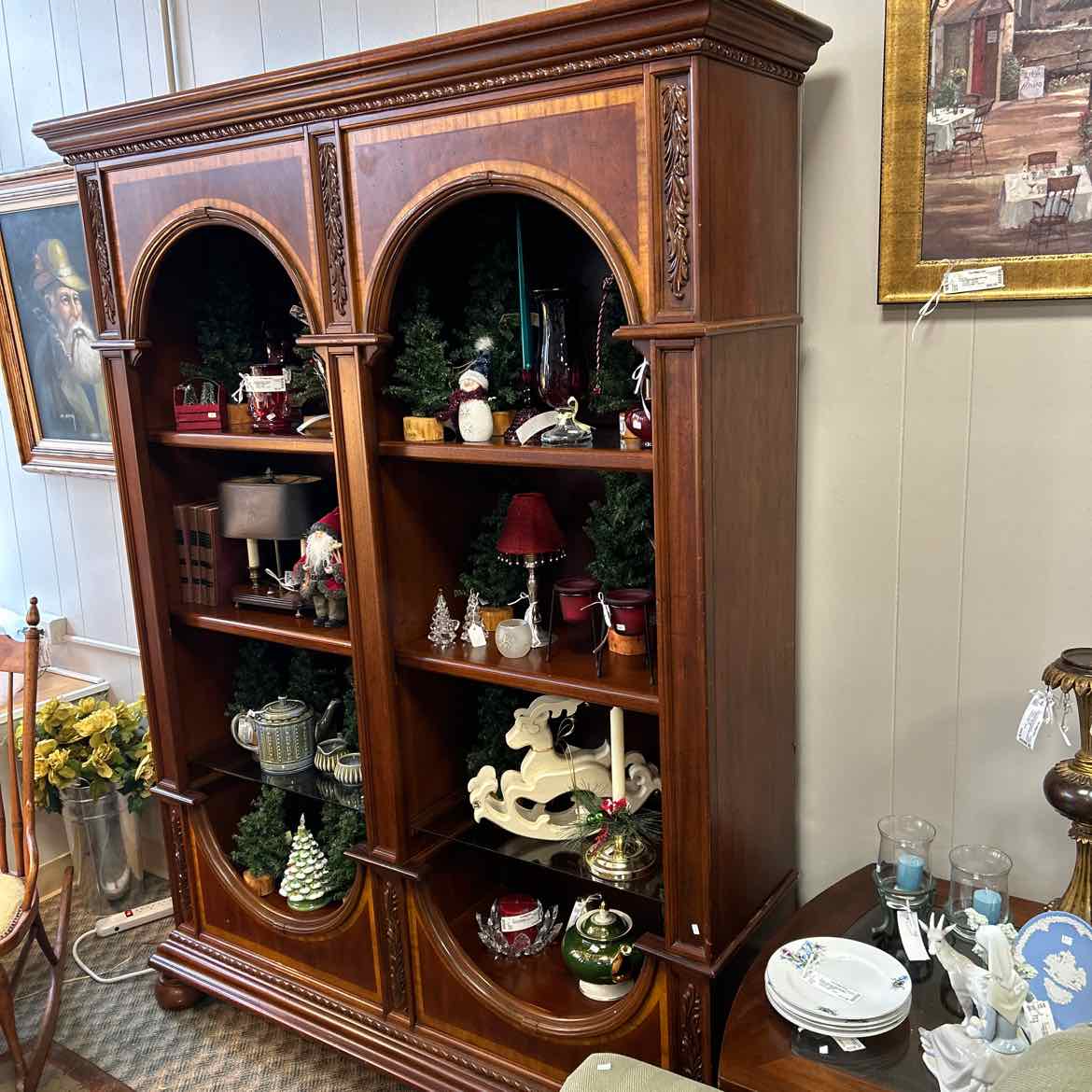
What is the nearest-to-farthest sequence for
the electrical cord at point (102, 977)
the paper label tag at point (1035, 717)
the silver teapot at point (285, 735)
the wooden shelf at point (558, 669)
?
1. the paper label tag at point (1035, 717)
2. the wooden shelf at point (558, 669)
3. the silver teapot at point (285, 735)
4. the electrical cord at point (102, 977)

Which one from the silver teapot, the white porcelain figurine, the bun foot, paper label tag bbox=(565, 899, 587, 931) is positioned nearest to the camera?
the white porcelain figurine

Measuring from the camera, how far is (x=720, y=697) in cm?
Answer: 172

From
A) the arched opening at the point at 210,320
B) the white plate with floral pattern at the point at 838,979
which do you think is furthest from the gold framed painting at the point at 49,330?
the white plate with floral pattern at the point at 838,979

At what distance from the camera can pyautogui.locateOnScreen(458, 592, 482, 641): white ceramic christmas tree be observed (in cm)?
211

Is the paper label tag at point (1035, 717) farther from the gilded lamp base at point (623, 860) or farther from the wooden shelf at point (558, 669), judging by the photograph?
the gilded lamp base at point (623, 860)

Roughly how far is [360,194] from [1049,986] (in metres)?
1.66

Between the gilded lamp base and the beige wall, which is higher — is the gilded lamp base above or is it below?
below

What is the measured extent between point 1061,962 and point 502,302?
1.45 metres

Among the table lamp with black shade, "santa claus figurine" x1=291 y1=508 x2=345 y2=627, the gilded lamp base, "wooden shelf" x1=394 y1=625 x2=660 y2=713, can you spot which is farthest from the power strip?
the gilded lamp base

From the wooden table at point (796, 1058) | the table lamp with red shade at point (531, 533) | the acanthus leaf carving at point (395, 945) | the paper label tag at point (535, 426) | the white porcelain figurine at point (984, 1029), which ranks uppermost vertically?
the paper label tag at point (535, 426)

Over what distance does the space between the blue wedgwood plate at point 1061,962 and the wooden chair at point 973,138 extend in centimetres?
116

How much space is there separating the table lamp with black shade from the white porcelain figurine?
1510 millimetres

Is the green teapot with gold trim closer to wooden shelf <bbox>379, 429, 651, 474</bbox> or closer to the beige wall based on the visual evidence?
the beige wall

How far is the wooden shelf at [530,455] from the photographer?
1.69 metres
